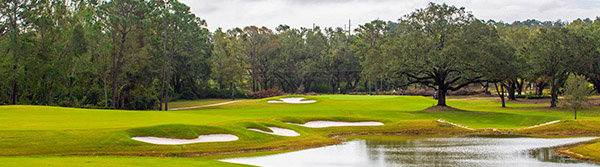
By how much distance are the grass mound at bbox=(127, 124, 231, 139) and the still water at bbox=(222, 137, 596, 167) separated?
4276mm

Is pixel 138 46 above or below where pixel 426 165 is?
above

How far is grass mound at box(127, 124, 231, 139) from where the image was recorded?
79.6 feet

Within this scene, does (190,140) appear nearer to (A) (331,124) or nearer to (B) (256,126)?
(B) (256,126)

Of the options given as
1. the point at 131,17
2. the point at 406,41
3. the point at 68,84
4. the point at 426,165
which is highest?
the point at 131,17

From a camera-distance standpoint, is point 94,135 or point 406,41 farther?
point 406,41

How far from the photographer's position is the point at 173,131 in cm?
2505

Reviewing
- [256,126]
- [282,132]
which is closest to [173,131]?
[256,126]

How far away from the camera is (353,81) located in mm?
127625

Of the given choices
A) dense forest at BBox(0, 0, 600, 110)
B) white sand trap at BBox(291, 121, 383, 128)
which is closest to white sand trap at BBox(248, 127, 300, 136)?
white sand trap at BBox(291, 121, 383, 128)

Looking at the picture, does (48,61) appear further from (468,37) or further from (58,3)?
(468,37)

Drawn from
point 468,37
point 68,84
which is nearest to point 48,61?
point 68,84

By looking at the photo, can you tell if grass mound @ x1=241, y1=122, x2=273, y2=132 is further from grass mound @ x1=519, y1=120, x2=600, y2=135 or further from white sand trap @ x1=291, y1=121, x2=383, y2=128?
grass mound @ x1=519, y1=120, x2=600, y2=135

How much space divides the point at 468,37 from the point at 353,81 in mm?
80206

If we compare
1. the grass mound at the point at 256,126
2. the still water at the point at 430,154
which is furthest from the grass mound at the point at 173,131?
the still water at the point at 430,154
